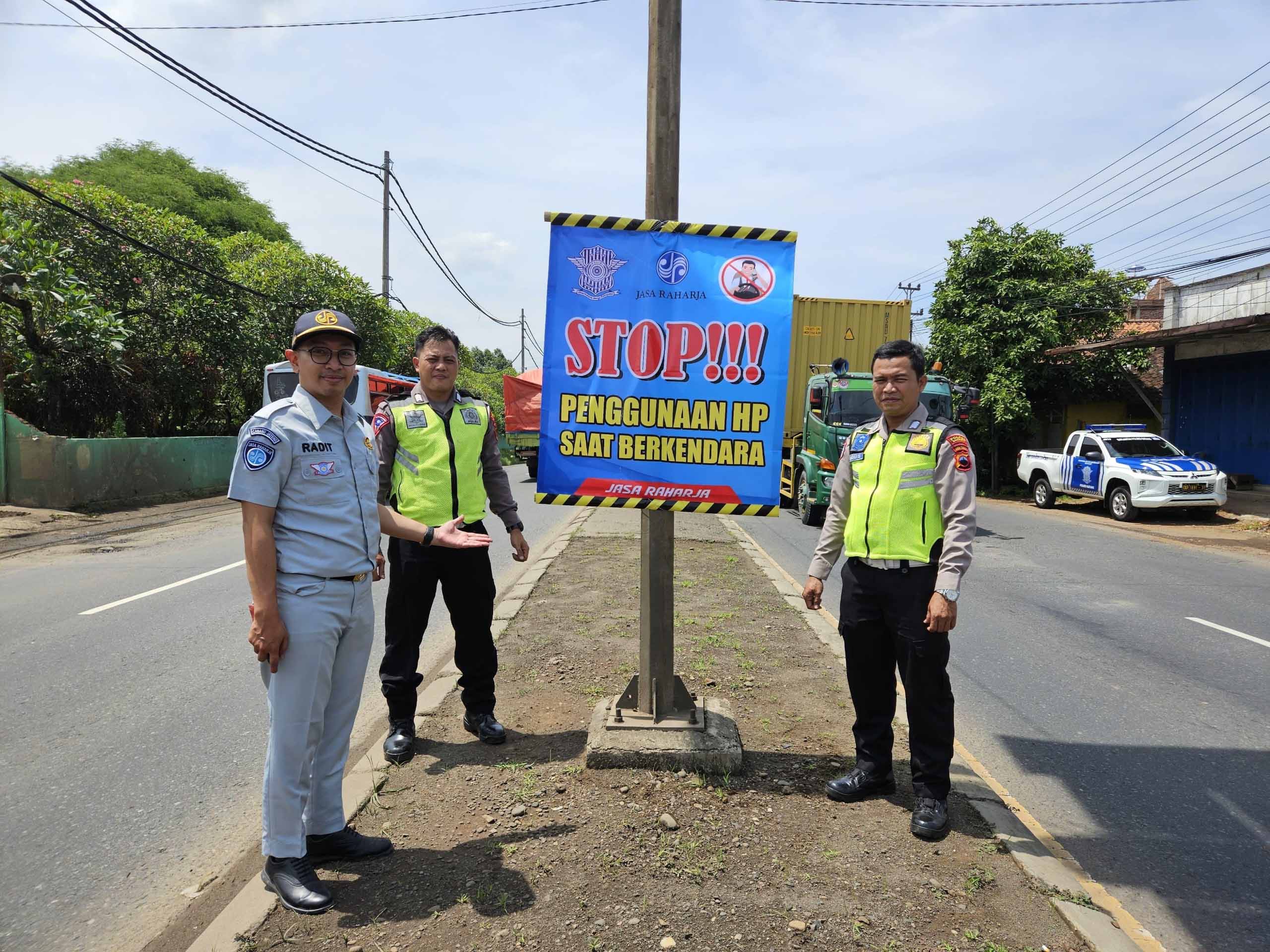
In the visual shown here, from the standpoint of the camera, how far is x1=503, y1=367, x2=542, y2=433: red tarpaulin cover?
23172 mm

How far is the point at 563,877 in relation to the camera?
9.14 ft

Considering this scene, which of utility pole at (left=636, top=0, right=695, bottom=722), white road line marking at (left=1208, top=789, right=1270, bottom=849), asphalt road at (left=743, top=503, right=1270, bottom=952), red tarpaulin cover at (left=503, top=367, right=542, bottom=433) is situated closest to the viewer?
asphalt road at (left=743, top=503, right=1270, bottom=952)

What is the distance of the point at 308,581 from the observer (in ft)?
8.67

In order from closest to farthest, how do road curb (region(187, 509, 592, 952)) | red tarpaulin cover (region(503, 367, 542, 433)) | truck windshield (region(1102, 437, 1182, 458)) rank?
road curb (region(187, 509, 592, 952)) → truck windshield (region(1102, 437, 1182, 458)) → red tarpaulin cover (region(503, 367, 542, 433))

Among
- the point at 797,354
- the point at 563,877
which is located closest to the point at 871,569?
the point at 563,877

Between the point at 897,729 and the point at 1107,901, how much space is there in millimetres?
1466

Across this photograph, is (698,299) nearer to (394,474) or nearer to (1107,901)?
(394,474)

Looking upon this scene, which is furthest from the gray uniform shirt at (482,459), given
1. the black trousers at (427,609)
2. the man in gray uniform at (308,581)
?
the man in gray uniform at (308,581)

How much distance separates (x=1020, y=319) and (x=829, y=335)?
28.6ft

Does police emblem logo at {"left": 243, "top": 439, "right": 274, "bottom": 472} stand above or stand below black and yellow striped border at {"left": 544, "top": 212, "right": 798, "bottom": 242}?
below

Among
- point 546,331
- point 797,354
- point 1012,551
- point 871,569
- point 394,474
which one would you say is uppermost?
point 797,354

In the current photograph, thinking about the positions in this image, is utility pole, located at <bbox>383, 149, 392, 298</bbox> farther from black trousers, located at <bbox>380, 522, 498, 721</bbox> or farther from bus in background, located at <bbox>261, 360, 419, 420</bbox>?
black trousers, located at <bbox>380, 522, 498, 721</bbox>

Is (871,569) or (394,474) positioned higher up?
(394,474)

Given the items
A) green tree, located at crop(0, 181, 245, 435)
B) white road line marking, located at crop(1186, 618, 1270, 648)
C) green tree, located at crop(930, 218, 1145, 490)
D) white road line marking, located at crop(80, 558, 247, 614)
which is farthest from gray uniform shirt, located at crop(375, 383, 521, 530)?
green tree, located at crop(930, 218, 1145, 490)
